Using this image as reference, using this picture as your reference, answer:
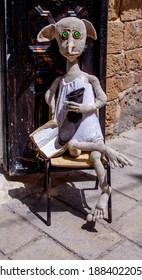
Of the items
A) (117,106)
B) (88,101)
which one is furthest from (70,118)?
(117,106)

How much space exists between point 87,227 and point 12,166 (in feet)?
3.17

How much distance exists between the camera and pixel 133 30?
185 inches

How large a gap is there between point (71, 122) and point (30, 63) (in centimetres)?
72

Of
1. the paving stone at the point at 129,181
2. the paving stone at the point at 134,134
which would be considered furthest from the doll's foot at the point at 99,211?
the paving stone at the point at 134,134

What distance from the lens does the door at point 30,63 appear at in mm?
3434

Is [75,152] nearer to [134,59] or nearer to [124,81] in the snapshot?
[124,81]

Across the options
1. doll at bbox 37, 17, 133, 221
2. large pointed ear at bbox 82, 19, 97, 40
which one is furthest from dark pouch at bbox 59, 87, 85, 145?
large pointed ear at bbox 82, 19, 97, 40

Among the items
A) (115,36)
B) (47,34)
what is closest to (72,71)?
(47,34)

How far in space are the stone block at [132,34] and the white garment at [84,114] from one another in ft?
5.13

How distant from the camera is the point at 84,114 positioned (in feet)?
10.6

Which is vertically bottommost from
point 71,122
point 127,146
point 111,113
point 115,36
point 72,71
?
point 127,146

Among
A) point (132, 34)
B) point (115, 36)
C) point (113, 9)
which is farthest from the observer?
point (132, 34)

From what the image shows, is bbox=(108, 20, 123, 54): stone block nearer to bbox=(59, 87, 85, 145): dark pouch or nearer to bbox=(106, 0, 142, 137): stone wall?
bbox=(106, 0, 142, 137): stone wall

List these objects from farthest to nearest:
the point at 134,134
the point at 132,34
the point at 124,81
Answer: the point at 134,134
the point at 124,81
the point at 132,34
